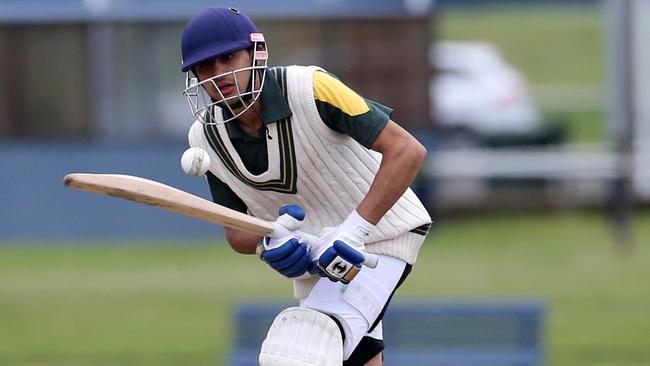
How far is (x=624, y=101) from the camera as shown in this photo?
49.1ft

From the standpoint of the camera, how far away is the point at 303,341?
4.99 metres

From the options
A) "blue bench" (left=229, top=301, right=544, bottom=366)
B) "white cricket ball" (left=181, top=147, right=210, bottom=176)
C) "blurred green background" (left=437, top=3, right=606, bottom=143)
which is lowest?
"blurred green background" (left=437, top=3, right=606, bottom=143)

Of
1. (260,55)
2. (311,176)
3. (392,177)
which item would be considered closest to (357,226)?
(392,177)

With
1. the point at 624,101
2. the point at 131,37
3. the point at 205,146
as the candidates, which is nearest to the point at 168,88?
the point at 131,37

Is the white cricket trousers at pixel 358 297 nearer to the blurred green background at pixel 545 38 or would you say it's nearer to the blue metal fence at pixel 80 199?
the blue metal fence at pixel 80 199

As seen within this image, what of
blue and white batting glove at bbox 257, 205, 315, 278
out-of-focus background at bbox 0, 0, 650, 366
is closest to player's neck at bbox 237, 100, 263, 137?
blue and white batting glove at bbox 257, 205, 315, 278

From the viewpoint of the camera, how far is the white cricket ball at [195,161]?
4953mm

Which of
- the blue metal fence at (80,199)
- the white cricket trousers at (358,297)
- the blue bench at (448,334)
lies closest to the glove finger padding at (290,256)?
the white cricket trousers at (358,297)

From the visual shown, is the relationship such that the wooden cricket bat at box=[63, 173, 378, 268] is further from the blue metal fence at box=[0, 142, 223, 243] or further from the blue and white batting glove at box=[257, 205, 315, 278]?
the blue metal fence at box=[0, 142, 223, 243]

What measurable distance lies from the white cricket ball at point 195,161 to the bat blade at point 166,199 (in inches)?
5.0

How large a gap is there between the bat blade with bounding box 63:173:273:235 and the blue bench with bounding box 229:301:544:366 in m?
3.24

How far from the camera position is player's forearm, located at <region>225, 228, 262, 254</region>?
17.5 feet

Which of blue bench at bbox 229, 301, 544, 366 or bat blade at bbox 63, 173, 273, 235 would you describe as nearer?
bat blade at bbox 63, 173, 273, 235

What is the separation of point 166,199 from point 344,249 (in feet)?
2.00
